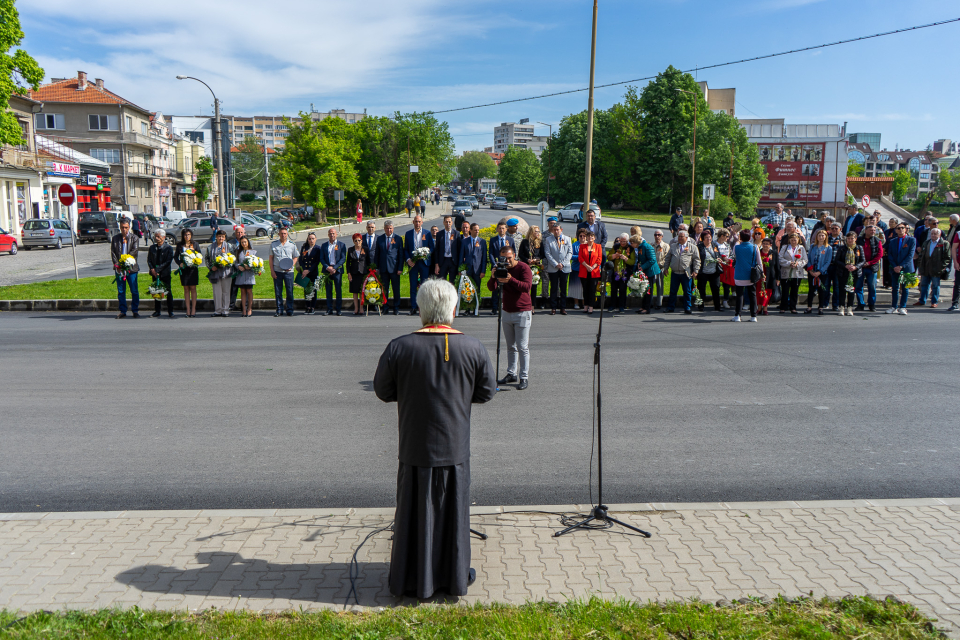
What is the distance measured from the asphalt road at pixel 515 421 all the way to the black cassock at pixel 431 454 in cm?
159

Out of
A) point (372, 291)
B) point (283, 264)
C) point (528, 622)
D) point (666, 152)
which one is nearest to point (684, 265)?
point (372, 291)

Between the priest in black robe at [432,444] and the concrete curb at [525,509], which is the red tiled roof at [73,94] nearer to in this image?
the concrete curb at [525,509]

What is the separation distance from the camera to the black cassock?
418cm

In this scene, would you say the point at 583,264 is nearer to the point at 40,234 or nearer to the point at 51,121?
the point at 40,234

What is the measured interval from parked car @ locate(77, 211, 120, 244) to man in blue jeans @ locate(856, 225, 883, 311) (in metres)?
38.9

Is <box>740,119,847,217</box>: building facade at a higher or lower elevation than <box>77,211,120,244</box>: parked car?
higher

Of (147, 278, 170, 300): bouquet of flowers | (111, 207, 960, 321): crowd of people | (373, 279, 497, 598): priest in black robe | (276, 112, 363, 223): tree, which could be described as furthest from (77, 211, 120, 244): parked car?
(373, 279, 497, 598): priest in black robe

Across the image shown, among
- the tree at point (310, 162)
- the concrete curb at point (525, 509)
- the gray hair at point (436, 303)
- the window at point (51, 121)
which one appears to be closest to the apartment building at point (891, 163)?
the tree at point (310, 162)

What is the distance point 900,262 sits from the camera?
16.5 metres

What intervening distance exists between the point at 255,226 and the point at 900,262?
36561 millimetres

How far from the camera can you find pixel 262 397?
915 centimetres

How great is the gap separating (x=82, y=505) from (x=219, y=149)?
99.7 ft

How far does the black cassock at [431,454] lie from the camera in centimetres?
418

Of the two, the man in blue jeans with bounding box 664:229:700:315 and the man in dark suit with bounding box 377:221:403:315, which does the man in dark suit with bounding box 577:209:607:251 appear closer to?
the man in blue jeans with bounding box 664:229:700:315
